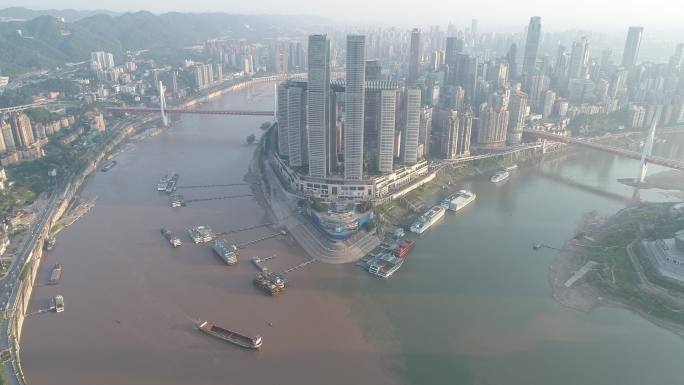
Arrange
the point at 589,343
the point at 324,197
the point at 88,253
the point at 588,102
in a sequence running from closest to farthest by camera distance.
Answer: the point at 589,343, the point at 88,253, the point at 324,197, the point at 588,102

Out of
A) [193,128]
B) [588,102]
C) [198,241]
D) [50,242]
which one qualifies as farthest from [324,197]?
[588,102]

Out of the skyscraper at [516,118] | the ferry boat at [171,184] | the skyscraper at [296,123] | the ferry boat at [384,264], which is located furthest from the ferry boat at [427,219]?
the skyscraper at [516,118]

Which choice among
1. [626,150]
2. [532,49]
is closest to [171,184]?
[626,150]

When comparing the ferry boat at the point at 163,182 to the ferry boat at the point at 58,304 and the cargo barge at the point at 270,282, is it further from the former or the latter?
the cargo barge at the point at 270,282

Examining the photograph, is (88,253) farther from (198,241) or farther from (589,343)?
(589,343)

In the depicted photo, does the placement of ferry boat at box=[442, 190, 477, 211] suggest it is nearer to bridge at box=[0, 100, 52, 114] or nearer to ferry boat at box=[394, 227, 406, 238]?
ferry boat at box=[394, 227, 406, 238]
